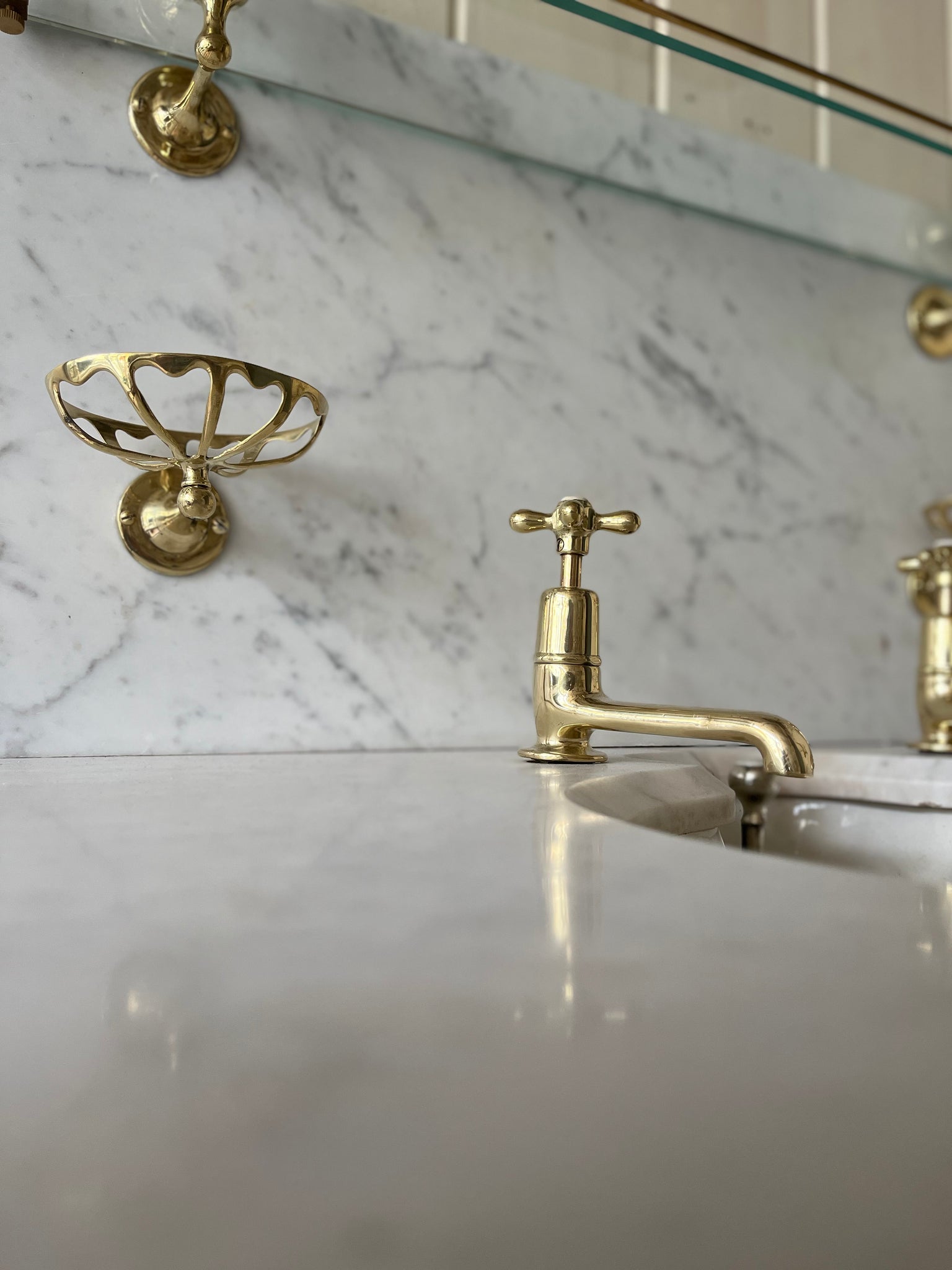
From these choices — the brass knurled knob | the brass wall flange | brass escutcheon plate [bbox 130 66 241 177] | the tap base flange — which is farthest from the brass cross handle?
the brass wall flange

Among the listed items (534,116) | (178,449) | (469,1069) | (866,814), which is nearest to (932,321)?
(534,116)

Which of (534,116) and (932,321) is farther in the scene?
(932,321)

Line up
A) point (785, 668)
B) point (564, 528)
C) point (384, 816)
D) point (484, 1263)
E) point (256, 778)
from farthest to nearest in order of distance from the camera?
point (785, 668) → point (564, 528) → point (256, 778) → point (384, 816) → point (484, 1263)

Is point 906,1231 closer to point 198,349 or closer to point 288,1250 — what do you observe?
point 288,1250

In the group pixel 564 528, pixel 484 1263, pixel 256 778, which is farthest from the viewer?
pixel 564 528

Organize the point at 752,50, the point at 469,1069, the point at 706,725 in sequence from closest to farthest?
1. the point at 469,1069
2. the point at 706,725
3. the point at 752,50

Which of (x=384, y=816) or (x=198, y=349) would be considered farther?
(x=198, y=349)

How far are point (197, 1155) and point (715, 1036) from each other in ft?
0.30

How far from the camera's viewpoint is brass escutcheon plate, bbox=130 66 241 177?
0.74 m

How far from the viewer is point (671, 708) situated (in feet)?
2.06

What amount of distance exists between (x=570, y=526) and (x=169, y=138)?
42cm

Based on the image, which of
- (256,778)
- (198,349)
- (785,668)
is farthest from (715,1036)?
(785,668)

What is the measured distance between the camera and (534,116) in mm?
888

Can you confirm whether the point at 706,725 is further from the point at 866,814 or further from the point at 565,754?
the point at 866,814
